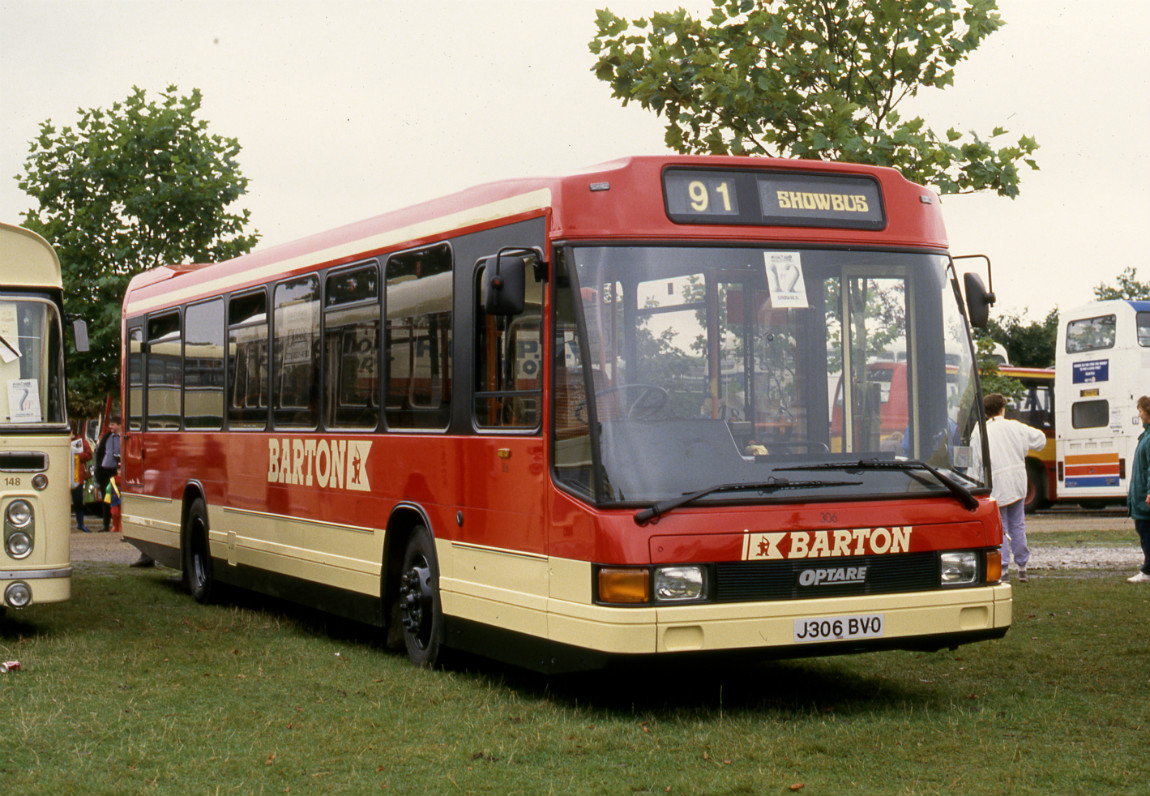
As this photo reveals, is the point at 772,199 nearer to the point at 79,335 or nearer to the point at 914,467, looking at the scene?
the point at 914,467

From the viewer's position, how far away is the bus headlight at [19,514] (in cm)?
1139

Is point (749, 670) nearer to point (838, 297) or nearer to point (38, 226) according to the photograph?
point (838, 297)

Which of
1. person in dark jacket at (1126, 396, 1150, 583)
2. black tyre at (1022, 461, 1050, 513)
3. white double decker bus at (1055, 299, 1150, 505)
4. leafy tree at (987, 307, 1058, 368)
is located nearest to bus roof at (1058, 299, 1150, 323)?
white double decker bus at (1055, 299, 1150, 505)

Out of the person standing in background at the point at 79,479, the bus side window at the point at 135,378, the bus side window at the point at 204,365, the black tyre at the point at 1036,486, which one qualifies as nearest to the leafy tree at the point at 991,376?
the black tyre at the point at 1036,486

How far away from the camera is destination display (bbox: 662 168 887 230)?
27.7 feet

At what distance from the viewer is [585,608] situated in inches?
315

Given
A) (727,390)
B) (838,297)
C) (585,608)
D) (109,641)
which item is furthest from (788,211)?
(109,641)

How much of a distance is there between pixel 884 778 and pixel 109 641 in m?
6.71

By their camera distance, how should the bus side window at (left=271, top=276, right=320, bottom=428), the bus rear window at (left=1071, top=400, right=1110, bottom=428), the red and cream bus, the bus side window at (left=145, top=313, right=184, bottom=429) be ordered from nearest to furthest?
the red and cream bus → the bus side window at (left=271, top=276, right=320, bottom=428) → the bus side window at (left=145, top=313, right=184, bottom=429) → the bus rear window at (left=1071, top=400, right=1110, bottom=428)

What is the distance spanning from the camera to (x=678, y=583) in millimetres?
7891

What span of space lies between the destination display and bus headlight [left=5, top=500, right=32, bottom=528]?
5.71 meters

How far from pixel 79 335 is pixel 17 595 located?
6.69 feet

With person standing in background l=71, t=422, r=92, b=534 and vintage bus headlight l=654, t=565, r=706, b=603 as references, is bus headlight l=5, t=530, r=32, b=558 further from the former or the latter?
person standing in background l=71, t=422, r=92, b=534

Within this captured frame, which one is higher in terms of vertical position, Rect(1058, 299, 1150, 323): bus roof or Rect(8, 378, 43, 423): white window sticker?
Rect(1058, 299, 1150, 323): bus roof
